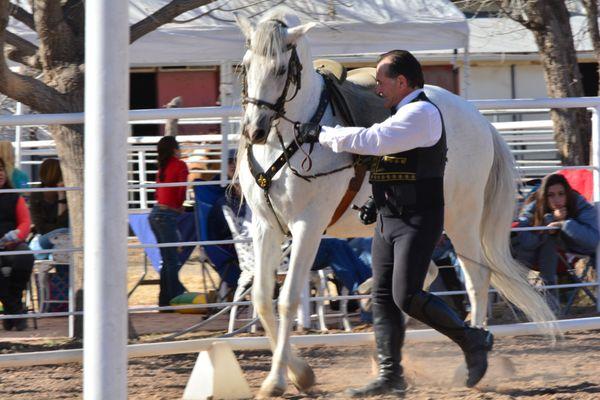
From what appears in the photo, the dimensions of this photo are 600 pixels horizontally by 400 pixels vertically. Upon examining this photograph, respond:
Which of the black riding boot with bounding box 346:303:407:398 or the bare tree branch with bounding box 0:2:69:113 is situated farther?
the bare tree branch with bounding box 0:2:69:113

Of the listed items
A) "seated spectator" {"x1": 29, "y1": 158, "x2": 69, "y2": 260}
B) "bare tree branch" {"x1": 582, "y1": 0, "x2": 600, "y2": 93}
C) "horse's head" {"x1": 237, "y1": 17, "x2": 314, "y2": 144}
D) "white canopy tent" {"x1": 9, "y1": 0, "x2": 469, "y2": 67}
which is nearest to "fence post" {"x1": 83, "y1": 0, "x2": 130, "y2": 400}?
"horse's head" {"x1": 237, "y1": 17, "x2": 314, "y2": 144}

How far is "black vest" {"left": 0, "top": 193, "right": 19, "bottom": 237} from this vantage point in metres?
A: 7.44

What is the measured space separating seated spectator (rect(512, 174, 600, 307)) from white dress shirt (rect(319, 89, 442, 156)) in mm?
3213

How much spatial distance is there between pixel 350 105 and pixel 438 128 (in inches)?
37.1

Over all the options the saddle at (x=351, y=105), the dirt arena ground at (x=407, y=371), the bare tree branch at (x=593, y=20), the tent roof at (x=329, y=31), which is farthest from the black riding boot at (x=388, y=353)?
the bare tree branch at (x=593, y=20)

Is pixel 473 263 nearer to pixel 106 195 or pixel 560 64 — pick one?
pixel 106 195

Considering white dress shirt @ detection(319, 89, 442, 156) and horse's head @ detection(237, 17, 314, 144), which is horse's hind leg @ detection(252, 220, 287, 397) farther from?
white dress shirt @ detection(319, 89, 442, 156)

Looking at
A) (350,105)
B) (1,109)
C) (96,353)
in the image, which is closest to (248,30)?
(350,105)

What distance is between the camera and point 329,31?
33.6ft

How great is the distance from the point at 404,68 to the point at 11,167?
13.3 feet

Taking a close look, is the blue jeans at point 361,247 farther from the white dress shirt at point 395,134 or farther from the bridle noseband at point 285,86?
the white dress shirt at point 395,134

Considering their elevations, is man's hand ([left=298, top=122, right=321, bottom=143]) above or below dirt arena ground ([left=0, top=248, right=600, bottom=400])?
above

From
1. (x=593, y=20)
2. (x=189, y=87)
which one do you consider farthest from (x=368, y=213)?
(x=189, y=87)

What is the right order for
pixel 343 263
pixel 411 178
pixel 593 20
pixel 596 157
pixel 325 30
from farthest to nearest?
1. pixel 593 20
2. pixel 325 30
3. pixel 343 263
4. pixel 596 157
5. pixel 411 178
